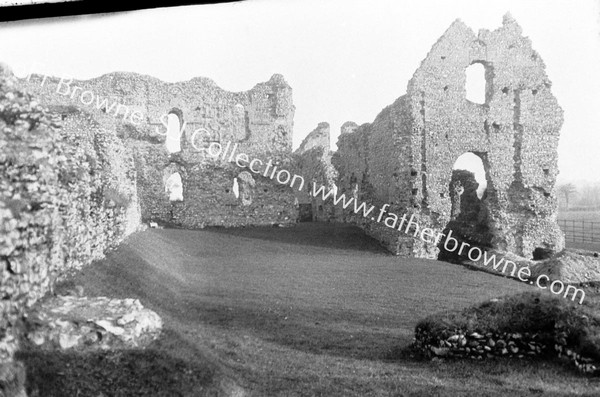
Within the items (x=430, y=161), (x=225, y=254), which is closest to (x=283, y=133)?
(x=430, y=161)

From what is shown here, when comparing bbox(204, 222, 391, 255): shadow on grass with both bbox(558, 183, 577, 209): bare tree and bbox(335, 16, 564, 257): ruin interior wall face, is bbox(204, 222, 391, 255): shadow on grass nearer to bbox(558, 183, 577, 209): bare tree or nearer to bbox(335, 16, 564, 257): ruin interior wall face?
bbox(335, 16, 564, 257): ruin interior wall face

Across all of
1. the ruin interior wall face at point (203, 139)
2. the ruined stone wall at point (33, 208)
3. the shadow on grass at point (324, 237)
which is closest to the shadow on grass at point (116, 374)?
the ruined stone wall at point (33, 208)

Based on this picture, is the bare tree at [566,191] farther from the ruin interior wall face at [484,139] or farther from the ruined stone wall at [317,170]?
the ruined stone wall at [317,170]

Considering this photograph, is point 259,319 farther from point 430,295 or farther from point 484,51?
point 484,51

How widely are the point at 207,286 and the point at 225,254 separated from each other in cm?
232

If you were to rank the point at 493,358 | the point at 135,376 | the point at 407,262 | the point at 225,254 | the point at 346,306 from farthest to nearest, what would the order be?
the point at 407,262 → the point at 225,254 → the point at 346,306 → the point at 493,358 → the point at 135,376

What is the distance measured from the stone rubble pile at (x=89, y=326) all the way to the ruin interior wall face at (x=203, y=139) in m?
12.6

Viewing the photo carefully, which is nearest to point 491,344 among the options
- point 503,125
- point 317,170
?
point 503,125

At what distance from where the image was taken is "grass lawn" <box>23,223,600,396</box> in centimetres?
448

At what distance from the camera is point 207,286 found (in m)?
6.90

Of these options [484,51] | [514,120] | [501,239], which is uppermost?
[484,51]

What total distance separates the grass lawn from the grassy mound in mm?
198

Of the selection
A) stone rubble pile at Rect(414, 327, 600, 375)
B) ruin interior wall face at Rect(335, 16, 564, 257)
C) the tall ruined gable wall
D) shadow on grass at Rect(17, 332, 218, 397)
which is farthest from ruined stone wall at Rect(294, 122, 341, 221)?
shadow on grass at Rect(17, 332, 218, 397)

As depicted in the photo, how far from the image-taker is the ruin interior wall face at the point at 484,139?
615 inches
